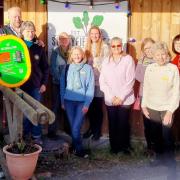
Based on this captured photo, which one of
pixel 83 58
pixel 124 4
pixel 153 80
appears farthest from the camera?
pixel 124 4

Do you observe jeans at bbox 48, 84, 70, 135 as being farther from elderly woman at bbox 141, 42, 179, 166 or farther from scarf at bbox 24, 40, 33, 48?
elderly woman at bbox 141, 42, 179, 166

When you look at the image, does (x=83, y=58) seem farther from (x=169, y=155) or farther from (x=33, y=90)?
(x=169, y=155)

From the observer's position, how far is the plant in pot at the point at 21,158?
15.4ft

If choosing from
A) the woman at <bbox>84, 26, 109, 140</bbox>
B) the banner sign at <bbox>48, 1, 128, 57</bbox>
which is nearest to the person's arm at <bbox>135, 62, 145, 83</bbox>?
the woman at <bbox>84, 26, 109, 140</bbox>

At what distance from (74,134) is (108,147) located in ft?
2.46

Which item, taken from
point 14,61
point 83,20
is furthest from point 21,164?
point 83,20

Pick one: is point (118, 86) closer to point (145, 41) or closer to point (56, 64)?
point (145, 41)

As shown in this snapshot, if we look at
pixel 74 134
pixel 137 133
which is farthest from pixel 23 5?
pixel 137 133

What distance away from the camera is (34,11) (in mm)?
6566

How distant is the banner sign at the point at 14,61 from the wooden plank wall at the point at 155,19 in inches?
71.7

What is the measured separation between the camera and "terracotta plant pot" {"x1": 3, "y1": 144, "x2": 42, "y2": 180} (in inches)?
185

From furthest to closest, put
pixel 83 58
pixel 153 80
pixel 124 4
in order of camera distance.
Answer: pixel 124 4
pixel 83 58
pixel 153 80

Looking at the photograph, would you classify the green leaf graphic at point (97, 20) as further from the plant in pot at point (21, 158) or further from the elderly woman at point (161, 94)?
the plant in pot at point (21, 158)

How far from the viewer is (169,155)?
218 inches
